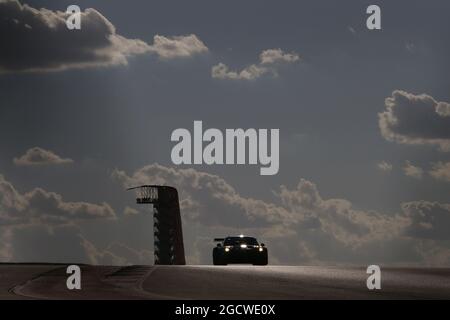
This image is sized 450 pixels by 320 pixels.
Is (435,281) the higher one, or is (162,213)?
(162,213)

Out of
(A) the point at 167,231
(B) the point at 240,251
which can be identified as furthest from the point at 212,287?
(A) the point at 167,231

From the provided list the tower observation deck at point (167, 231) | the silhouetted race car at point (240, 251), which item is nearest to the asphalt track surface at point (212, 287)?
the silhouetted race car at point (240, 251)

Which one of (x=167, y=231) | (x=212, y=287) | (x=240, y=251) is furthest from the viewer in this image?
(x=167, y=231)

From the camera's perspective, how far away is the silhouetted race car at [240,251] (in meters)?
56.2

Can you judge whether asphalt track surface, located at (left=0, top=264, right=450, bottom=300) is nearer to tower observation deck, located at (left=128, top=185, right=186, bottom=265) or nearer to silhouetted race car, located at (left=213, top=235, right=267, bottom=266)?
silhouetted race car, located at (left=213, top=235, right=267, bottom=266)

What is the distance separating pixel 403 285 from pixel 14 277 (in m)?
14.1

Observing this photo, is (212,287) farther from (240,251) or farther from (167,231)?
(167,231)

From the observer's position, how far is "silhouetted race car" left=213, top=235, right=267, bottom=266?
56.2 metres

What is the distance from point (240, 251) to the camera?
56.2 meters

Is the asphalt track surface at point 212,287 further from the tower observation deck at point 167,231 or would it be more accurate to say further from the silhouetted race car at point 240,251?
the tower observation deck at point 167,231
